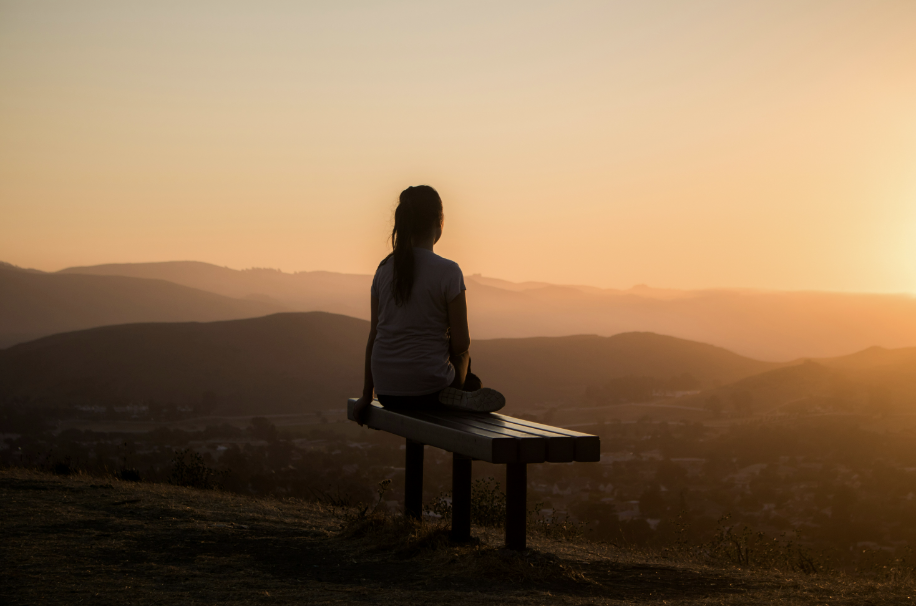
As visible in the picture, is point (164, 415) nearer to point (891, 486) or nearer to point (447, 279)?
point (891, 486)

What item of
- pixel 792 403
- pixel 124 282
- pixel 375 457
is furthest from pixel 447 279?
pixel 124 282

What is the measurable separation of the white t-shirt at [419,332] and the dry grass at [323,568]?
107cm

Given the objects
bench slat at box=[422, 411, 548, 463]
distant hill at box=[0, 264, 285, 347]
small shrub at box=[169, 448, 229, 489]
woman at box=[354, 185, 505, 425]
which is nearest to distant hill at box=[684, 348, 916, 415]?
small shrub at box=[169, 448, 229, 489]

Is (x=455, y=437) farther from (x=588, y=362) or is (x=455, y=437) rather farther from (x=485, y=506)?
(x=588, y=362)

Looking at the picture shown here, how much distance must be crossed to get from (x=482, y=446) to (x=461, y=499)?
1.16 meters

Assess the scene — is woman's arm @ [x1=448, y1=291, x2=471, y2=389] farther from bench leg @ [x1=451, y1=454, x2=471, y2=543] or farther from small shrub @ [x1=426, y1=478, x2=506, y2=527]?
small shrub @ [x1=426, y1=478, x2=506, y2=527]

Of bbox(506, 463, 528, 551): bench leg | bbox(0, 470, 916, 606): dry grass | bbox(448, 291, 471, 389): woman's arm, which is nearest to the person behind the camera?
bbox(0, 470, 916, 606): dry grass

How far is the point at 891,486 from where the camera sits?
3647 cm

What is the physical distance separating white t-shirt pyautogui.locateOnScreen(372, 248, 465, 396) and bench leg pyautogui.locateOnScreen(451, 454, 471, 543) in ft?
1.78

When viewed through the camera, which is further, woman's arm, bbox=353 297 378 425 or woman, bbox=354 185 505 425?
woman's arm, bbox=353 297 378 425

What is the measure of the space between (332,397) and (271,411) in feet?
24.6

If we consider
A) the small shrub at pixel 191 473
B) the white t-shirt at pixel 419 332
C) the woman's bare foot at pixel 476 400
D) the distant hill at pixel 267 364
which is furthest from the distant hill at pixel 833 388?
the white t-shirt at pixel 419 332

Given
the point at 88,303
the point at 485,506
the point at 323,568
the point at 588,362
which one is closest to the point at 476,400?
the point at 323,568

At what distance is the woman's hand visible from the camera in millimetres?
5336
